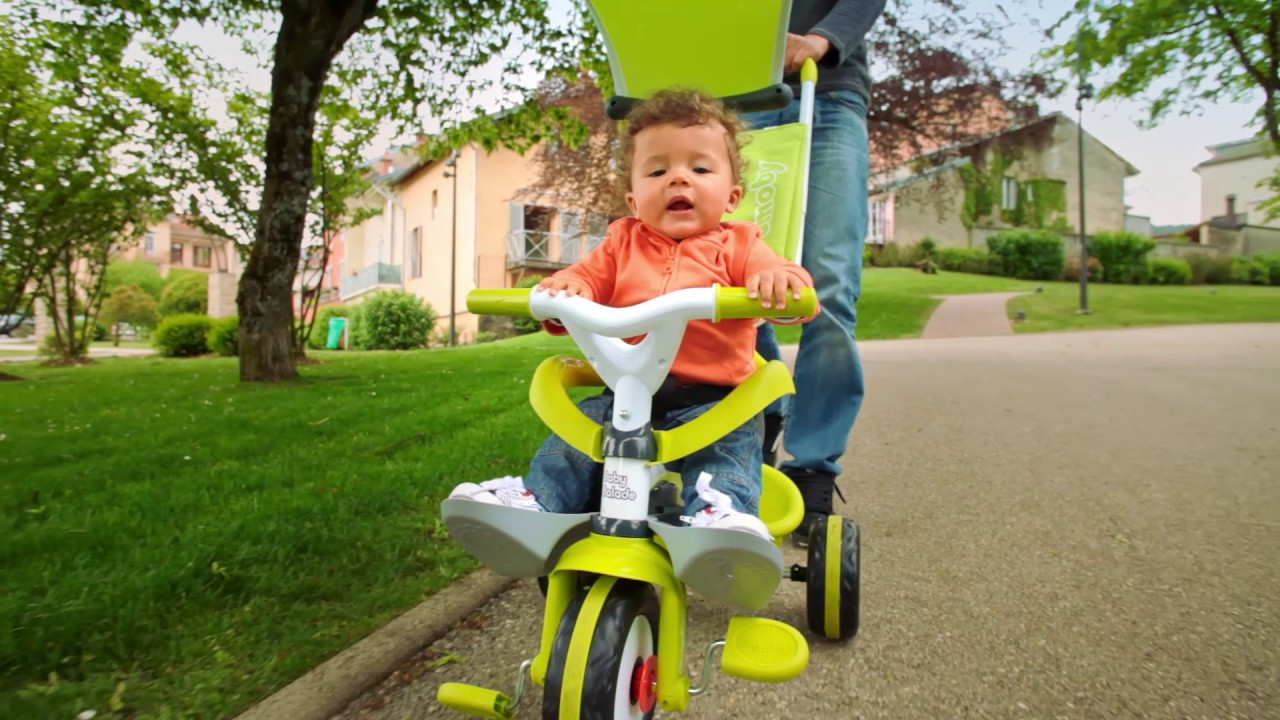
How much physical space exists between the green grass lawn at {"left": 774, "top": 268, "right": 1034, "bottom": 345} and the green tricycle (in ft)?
26.4

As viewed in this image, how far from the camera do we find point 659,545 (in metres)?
1.61

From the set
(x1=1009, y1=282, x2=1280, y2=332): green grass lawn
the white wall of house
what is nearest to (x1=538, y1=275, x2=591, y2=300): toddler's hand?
(x1=1009, y1=282, x2=1280, y2=332): green grass lawn

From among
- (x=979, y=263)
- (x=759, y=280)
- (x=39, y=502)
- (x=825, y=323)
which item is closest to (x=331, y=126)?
(x=39, y=502)

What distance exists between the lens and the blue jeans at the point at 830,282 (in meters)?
2.77

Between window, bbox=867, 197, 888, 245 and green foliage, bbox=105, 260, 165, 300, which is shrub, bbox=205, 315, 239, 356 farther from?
green foliage, bbox=105, 260, 165, 300

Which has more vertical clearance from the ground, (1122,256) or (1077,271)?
(1122,256)

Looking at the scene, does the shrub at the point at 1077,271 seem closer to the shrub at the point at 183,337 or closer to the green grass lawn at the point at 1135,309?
the green grass lawn at the point at 1135,309

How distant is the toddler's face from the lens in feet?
6.48

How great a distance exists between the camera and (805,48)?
2.59m

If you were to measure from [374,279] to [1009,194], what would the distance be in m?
30.0

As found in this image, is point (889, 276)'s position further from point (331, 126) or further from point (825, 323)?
point (825, 323)

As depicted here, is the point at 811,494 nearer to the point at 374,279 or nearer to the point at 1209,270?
the point at 374,279

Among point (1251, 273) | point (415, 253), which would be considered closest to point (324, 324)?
point (415, 253)

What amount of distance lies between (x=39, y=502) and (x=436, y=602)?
2275 millimetres
